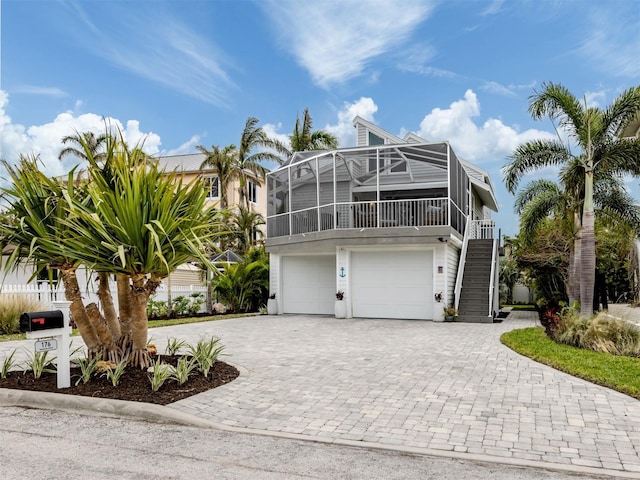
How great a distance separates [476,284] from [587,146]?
604 centimetres

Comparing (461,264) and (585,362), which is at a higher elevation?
(461,264)

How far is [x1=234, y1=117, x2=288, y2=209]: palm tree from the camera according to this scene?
28.1 meters

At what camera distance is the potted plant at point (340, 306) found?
17.0 meters

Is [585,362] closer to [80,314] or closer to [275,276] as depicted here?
[80,314]

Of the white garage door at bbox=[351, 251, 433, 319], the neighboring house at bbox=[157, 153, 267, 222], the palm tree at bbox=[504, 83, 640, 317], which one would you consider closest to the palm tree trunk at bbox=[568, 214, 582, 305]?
the palm tree at bbox=[504, 83, 640, 317]

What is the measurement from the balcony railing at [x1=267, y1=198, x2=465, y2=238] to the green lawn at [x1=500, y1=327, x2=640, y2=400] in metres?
5.86

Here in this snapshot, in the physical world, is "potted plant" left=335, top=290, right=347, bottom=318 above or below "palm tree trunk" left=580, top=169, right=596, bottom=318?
below

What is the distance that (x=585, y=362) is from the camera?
27.7 feet

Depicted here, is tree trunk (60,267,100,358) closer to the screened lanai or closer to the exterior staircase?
the screened lanai

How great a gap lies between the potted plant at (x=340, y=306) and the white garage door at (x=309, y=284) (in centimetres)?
155

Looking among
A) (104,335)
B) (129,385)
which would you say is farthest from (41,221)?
(129,385)

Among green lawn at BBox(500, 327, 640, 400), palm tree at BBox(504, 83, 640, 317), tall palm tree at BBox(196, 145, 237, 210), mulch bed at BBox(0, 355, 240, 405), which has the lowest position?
green lawn at BBox(500, 327, 640, 400)

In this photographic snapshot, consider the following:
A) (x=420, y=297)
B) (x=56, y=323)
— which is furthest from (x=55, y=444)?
(x=420, y=297)

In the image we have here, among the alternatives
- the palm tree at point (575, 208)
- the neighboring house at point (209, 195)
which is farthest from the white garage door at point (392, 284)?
the neighboring house at point (209, 195)
